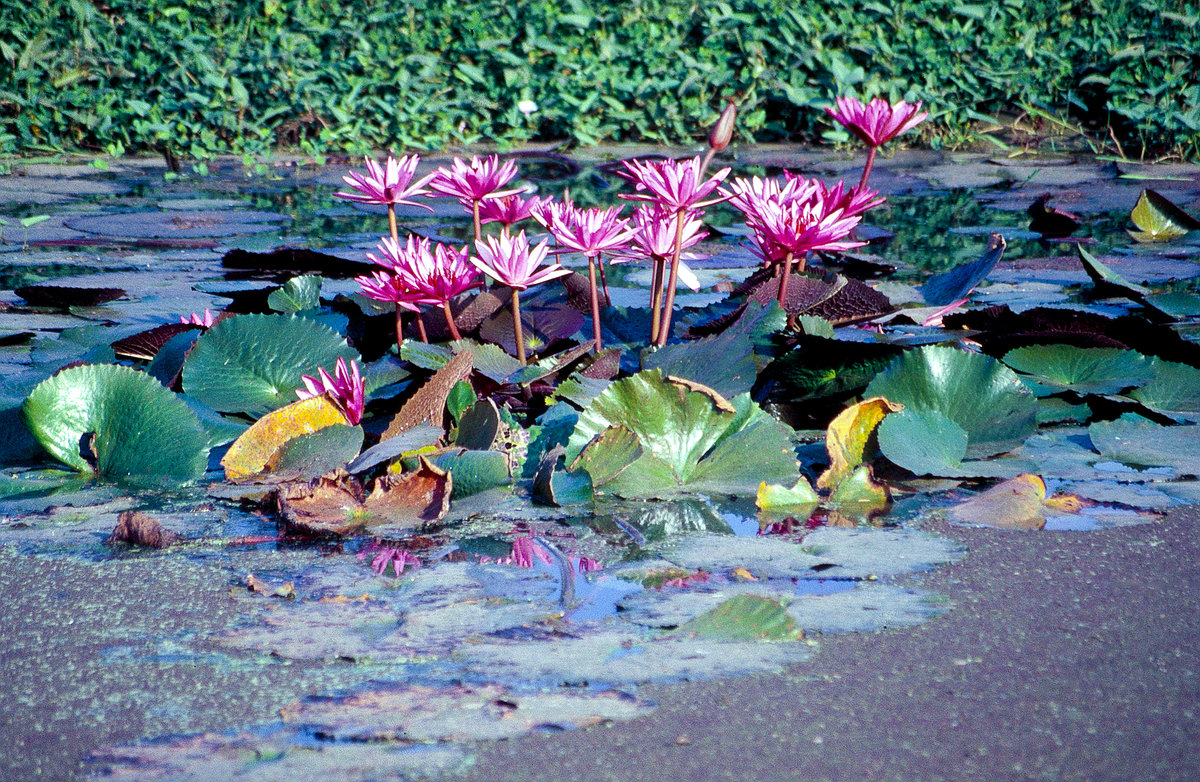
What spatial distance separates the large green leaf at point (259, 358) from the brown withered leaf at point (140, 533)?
444 millimetres

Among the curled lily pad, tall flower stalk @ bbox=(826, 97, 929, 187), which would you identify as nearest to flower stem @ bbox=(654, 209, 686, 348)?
tall flower stalk @ bbox=(826, 97, 929, 187)

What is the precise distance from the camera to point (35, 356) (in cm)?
213

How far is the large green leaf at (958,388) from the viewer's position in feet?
5.67

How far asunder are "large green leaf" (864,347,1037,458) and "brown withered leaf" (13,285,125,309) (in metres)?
1.79

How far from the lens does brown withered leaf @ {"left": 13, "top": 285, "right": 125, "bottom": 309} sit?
104 inches

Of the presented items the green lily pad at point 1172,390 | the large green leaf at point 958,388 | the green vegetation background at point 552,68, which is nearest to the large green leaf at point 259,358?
the large green leaf at point 958,388

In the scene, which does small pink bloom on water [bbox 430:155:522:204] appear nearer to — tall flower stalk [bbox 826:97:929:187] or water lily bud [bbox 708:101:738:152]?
water lily bud [bbox 708:101:738:152]

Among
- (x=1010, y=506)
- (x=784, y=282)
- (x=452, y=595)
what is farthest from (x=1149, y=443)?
(x=452, y=595)

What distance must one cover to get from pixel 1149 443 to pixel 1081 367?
0.80ft

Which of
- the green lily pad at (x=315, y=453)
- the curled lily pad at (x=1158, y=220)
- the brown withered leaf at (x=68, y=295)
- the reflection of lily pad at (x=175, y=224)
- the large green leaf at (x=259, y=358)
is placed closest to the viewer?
the green lily pad at (x=315, y=453)

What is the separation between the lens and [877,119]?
1942mm

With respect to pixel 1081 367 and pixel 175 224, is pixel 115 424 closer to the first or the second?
pixel 1081 367

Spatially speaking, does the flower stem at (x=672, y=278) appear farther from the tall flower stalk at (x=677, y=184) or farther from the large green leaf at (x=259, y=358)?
the large green leaf at (x=259, y=358)

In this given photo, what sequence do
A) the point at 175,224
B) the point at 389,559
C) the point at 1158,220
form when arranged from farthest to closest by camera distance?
the point at 175,224
the point at 1158,220
the point at 389,559
